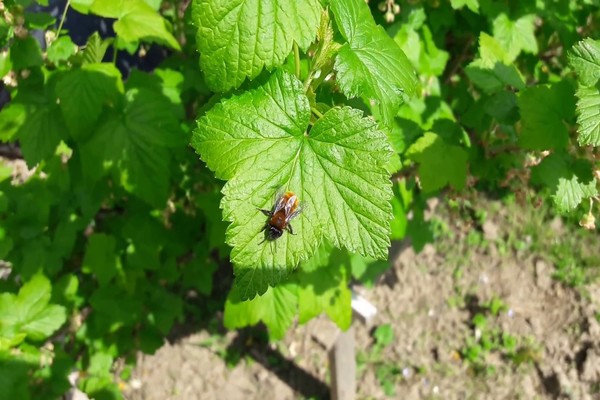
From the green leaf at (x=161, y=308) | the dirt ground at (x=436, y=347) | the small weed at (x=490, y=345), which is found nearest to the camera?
the green leaf at (x=161, y=308)

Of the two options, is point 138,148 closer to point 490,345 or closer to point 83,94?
point 83,94

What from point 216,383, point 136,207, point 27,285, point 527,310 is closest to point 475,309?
point 527,310

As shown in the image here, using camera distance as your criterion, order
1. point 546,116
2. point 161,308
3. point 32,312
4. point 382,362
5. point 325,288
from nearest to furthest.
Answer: point 546,116
point 32,312
point 325,288
point 161,308
point 382,362

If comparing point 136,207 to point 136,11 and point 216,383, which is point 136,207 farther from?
point 216,383

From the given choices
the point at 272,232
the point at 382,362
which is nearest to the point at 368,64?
the point at 272,232

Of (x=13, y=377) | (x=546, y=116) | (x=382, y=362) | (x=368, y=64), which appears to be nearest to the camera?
(x=368, y=64)

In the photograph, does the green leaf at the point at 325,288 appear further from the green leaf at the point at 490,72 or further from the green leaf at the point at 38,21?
the green leaf at the point at 38,21

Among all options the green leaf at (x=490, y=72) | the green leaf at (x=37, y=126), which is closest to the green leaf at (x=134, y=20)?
the green leaf at (x=37, y=126)
